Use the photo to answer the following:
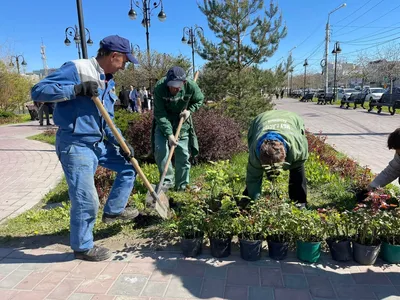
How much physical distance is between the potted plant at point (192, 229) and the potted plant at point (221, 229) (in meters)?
0.07

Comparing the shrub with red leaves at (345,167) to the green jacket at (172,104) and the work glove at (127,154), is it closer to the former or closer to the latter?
the green jacket at (172,104)

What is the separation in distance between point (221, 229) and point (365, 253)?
118cm

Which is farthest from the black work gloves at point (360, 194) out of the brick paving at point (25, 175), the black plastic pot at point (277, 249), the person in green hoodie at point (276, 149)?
the brick paving at point (25, 175)

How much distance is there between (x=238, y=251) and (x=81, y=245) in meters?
1.38

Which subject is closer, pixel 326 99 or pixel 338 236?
pixel 338 236

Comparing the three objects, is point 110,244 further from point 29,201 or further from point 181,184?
point 29,201

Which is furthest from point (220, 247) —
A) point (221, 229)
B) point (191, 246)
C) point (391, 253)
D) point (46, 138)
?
point (46, 138)

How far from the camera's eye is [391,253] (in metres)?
2.62

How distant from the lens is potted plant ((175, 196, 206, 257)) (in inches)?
111

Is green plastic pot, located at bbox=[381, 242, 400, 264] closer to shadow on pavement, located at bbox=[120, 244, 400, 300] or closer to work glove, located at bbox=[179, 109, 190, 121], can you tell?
shadow on pavement, located at bbox=[120, 244, 400, 300]

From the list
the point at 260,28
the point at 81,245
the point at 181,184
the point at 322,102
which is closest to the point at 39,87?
the point at 81,245

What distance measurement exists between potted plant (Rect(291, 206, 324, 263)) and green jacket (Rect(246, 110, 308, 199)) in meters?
0.45

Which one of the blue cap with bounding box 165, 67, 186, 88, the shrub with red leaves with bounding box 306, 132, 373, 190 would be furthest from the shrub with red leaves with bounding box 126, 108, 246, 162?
the blue cap with bounding box 165, 67, 186, 88

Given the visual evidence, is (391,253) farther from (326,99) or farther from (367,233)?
(326,99)
